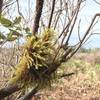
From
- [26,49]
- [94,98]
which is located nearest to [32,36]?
[26,49]

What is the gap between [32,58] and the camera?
3.93 ft

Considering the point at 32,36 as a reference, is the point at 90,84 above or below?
below

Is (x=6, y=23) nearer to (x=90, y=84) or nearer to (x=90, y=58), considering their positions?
(x=90, y=84)

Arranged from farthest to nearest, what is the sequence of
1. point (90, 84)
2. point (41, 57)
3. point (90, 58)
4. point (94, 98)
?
point (90, 58), point (90, 84), point (94, 98), point (41, 57)

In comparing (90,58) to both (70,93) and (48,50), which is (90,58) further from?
(48,50)

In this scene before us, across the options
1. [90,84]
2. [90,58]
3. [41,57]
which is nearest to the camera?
[41,57]

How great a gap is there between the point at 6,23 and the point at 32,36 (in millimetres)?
91

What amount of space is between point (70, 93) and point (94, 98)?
0.73m

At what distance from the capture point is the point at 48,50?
1220mm

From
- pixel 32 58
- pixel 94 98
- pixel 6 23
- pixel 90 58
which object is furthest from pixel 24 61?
pixel 90 58

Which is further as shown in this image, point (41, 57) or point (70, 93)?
point (70, 93)

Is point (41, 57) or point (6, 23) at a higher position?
point (6, 23)

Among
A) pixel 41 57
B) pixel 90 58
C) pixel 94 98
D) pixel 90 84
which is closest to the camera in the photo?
pixel 41 57

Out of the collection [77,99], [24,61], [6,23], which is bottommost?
[77,99]
